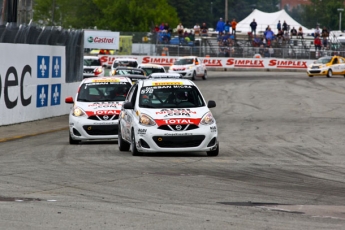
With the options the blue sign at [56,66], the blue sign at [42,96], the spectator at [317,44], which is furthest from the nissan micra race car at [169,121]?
the spectator at [317,44]

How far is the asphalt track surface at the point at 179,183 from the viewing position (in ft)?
29.8

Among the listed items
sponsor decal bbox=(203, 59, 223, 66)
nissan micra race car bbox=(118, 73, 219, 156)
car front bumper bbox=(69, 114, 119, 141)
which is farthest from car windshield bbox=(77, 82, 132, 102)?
sponsor decal bbox=(203, 59, 223, 66)

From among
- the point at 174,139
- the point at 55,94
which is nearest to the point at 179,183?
the point at 174,139

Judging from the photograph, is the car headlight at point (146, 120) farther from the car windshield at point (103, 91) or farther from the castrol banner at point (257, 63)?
the castrol banner at point (257, 63)

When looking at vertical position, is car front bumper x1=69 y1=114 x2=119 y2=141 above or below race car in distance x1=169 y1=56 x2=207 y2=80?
below

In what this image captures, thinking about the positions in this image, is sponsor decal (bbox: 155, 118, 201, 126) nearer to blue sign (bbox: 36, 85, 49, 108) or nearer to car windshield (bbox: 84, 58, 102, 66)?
blue sign (bbox: 36, 85, 49, 108)

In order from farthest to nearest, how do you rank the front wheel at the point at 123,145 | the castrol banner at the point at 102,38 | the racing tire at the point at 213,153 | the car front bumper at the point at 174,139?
the castrol banner at the point at 102,38
the front wheel at the point at 123,145
the racing tire at the point at 213,153
the car front bumper at the point at 174,139

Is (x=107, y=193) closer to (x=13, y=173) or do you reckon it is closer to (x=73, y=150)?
(x=13, y=173)

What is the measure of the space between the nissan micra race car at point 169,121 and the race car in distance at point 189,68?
116 feet

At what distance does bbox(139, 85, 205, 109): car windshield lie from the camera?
54.2ft

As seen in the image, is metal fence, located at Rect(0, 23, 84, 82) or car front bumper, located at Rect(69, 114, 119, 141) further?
metal fence, located at Rect(0, 23, 84, 82)

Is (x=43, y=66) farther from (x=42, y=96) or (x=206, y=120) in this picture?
(x=206, y=120)

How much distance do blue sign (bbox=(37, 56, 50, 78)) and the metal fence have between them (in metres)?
0.48

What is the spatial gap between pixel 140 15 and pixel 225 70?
78.5 ft
